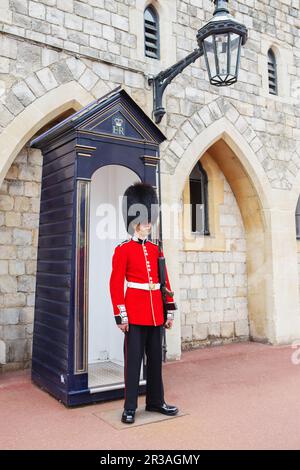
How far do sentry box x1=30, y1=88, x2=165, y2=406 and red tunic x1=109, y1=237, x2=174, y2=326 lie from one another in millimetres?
377

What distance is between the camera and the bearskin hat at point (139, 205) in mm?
3324

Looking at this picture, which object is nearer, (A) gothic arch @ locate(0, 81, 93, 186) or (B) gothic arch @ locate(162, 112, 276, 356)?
(A) gothic arch @ locate(0, 81, 93, 186)

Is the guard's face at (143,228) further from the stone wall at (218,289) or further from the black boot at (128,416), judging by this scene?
the stone wall at (218,289)

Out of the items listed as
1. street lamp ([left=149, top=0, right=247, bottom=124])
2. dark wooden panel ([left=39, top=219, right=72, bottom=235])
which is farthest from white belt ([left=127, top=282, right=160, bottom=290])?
street lamp ([left=149, top=0, right=247, bottom=124])

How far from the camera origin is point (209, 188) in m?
6.36

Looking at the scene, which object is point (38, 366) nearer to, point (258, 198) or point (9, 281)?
point (9, 281)

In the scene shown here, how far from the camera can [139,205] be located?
11.0 feet

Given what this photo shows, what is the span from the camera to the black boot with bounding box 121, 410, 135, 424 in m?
3.02

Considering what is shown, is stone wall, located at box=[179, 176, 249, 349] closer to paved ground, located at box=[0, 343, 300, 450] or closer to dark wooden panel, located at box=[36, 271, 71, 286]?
paved ground, located at box=[0, 343, 300, 450]

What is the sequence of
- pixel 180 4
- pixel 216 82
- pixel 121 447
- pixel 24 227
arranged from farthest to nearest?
pixel 180 4, pixel 24 227, pixel 216 82, pixel 121 447

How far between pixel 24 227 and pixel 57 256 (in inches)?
46.2

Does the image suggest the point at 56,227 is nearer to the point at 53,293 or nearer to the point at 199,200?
the point at 53,293

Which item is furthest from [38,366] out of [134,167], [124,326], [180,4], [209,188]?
[180,4]

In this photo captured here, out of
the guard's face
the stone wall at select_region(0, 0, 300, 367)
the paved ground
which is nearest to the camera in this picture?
the paved ground
